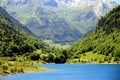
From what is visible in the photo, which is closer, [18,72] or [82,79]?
[82,79]

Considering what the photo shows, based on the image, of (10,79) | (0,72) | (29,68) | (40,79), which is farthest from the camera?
(29,68)

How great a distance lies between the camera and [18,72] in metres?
163

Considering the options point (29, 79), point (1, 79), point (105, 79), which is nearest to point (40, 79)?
point (29, 79)

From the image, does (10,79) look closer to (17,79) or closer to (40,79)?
(17,79)

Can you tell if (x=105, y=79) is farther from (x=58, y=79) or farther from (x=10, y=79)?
(x=10, y=79)

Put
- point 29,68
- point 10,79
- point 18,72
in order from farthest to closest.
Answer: point 29,68 → point 18,72 → point 10,79

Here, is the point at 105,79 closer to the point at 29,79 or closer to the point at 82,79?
the point at 82,79

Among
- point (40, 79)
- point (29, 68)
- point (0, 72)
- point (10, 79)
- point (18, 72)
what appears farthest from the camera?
point (29, 68)

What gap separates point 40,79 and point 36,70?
181 feet

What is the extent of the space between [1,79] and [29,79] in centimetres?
1055

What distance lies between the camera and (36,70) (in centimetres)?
18812

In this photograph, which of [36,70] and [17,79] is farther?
[36,70]

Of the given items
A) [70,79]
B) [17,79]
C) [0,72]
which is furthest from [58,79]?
[0,72]

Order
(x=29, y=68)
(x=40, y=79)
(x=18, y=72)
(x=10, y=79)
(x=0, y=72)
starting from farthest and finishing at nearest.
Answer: (x=29, y=68)
(x=18, y=72)
(x=0, y=72)
(x=40, y=79)
(x=10, y=79)
